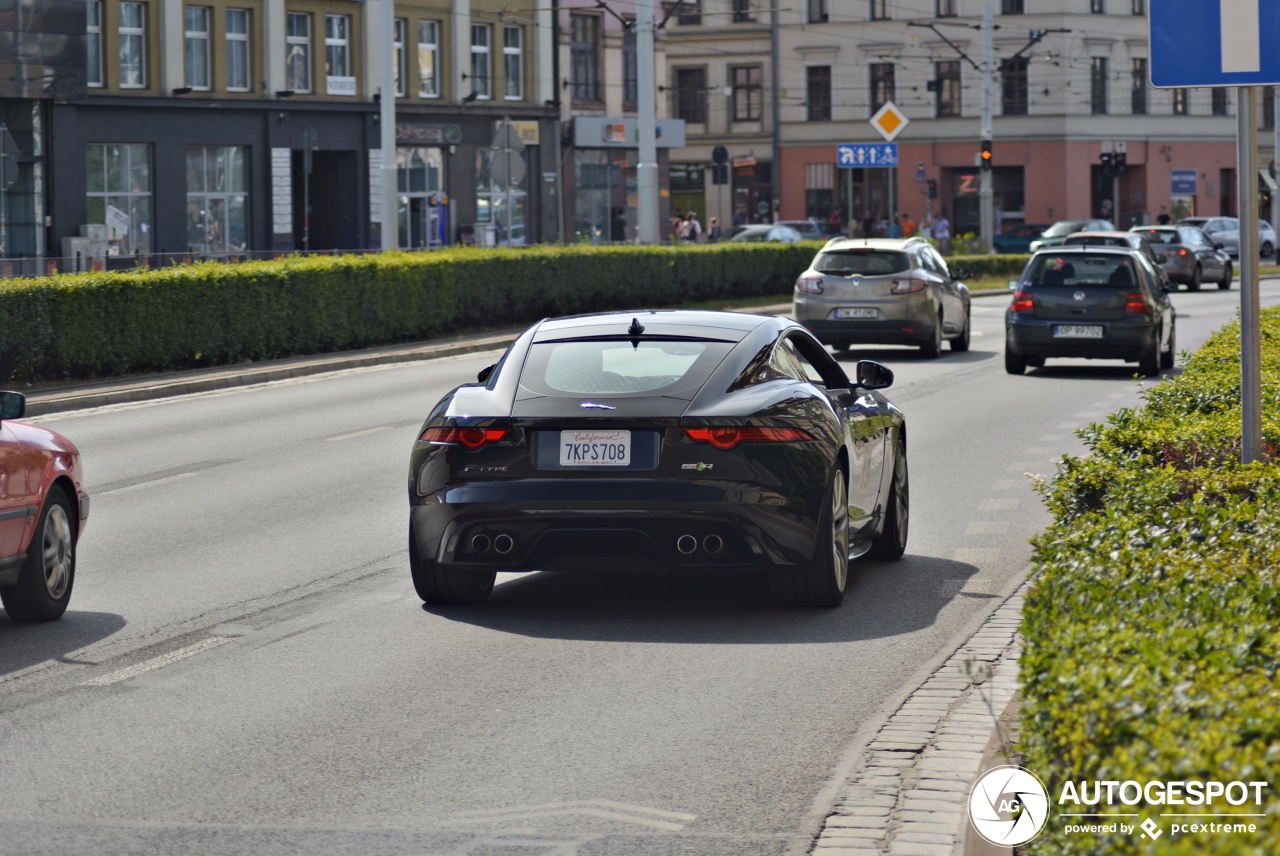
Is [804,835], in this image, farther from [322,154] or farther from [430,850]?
[322,154]

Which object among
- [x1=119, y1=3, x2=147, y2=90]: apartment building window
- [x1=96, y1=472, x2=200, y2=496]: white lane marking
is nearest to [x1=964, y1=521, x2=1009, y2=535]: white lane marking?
[x1=96, y1=472, x2=200, y2=496]: white lane marking

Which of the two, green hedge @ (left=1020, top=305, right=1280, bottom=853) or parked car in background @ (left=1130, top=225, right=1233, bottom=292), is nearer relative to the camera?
green hedge @ (left=1020, top=305, right=1280, bottom=853)

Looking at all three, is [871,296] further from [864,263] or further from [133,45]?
[133,45]

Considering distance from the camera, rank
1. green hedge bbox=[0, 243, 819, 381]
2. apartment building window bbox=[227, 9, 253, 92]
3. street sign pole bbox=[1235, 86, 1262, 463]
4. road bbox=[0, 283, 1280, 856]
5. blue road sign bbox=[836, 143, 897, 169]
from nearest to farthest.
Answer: road bbox=[0, 283, 1280, 856] < street sign pole bbox=[1235, 86, 1262, 463] < green hedge bbox=[0, 243, 819, 381] < blue road sign bbox=[836, 143, 897, 169] < apartment building window bbox=[227, 9, 253, 92]

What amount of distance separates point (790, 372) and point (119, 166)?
4145 cm

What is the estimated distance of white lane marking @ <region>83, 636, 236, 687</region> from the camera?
26.0 feet

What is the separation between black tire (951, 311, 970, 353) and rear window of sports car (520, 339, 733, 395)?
20633 millimetres

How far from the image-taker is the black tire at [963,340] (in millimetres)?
29830

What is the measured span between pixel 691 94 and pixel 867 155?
40.6m

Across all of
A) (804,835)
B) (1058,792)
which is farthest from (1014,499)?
(1058,792)

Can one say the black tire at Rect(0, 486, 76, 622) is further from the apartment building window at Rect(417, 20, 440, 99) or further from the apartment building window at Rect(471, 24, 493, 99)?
the apartment building window at Rect(471, 24, 493, 99)

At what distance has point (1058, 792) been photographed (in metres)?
4.16

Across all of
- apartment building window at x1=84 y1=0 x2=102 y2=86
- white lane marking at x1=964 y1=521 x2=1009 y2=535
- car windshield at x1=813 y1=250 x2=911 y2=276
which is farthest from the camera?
apartment building window at x1=84 y1=0 x2=102 y2=86

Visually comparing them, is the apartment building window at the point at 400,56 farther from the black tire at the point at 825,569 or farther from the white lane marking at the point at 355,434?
the black tire at the point at 825,569
